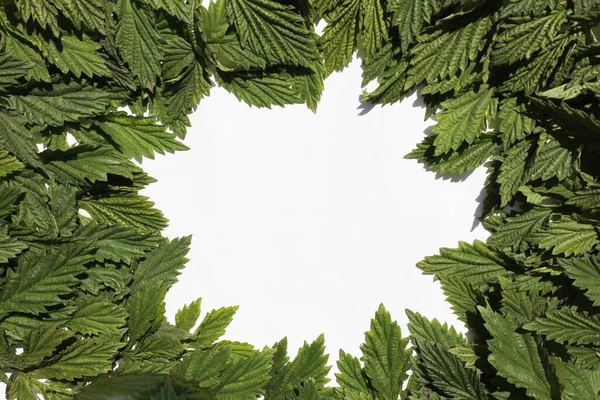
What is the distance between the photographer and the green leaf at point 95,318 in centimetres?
112

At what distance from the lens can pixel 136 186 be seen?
1.16 metres

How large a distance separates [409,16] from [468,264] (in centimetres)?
43

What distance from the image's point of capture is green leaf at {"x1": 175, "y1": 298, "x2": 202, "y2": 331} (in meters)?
1.17

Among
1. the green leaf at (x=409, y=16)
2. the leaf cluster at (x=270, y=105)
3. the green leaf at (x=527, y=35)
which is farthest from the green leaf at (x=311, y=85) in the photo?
the green leaf at (x=527, y=35)

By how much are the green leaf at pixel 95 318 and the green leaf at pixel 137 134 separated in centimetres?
26

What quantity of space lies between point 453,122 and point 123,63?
551 millimetres

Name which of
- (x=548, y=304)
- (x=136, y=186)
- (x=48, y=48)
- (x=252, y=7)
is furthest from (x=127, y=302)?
(x=548, y=304)

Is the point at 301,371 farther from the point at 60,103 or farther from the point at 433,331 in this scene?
the point at 60,103

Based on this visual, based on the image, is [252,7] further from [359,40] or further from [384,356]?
[384,356]

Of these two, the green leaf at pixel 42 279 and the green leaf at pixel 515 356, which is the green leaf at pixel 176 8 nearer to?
the green leaf at pixel 42 279

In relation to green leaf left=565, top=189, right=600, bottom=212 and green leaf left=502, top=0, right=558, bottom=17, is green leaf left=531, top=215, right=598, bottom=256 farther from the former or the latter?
green leaf left=502, top=0, right=558, bottom=17

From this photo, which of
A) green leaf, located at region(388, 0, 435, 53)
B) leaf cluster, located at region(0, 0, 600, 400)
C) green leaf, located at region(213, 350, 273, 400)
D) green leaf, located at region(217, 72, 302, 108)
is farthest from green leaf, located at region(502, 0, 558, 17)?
green leaf, located at region(213, 350, 273, 400)

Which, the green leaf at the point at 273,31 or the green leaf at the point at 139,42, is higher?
the green leaf at the point at 273,31

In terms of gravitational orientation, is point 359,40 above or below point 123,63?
above
